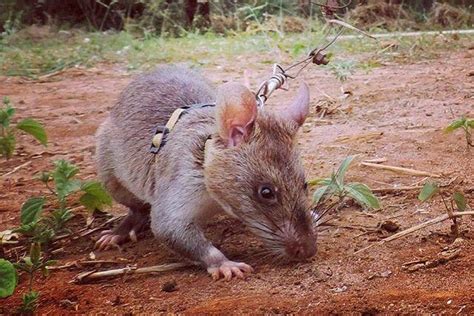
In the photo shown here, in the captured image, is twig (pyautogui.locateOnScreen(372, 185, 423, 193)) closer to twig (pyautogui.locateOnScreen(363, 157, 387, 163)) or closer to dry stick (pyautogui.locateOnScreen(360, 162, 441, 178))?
dry stick (pyautogui.locateOnScreen(360, 162, 441, 178))

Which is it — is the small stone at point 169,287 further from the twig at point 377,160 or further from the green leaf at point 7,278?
the twig at point 377,160

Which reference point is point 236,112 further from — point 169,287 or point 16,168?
point 16,168

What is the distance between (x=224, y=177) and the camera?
280 centimetres

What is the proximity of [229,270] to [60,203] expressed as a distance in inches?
38.5

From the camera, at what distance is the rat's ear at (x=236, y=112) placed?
2734mm

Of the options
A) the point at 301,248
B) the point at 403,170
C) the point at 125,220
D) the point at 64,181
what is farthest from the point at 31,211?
the point at 403,170

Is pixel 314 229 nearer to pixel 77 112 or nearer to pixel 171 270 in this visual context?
pixel 171 270

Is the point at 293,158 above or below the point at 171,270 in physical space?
above

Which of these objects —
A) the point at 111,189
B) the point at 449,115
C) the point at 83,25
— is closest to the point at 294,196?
the point at 111,189

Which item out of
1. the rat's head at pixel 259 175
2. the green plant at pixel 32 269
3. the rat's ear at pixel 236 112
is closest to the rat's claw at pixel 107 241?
the green plant at pixel 32 269

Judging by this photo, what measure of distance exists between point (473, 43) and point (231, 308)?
6897 mm

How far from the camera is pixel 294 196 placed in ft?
8.88

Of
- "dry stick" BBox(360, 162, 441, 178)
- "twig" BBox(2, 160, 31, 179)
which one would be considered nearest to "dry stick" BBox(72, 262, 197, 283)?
"dry stick" BBox(360, 162, 441, 178)

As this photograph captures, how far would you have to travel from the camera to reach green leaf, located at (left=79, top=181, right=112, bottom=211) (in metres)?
3.24
